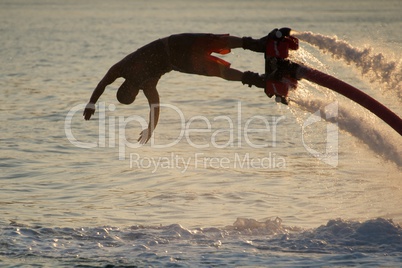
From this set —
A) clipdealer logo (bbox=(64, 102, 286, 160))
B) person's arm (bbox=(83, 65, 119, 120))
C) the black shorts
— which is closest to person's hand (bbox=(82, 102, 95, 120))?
person's arm (bbox=(83, 65, 119, 120))

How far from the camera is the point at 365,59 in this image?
14250mm

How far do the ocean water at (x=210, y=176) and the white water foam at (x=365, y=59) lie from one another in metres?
0.02

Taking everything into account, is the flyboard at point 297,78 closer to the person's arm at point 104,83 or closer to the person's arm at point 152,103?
the person's arm at point 152,103

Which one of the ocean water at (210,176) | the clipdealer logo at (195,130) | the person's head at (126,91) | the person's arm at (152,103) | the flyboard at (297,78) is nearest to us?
the ocean water at (210,176)

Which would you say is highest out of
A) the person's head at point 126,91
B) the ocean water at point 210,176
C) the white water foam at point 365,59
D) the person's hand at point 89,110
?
the white water foam at point 365,59

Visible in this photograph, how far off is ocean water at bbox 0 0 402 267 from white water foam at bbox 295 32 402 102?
2cm

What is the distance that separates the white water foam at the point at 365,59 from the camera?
552 inches

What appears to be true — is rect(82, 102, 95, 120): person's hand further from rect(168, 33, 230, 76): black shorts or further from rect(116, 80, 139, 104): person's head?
rect(168, 33, 230, 76): black shorts

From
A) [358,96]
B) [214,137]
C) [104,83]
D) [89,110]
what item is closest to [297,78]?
[358,96]

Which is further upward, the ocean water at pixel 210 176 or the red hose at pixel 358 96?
the red hose at pixel 358 96

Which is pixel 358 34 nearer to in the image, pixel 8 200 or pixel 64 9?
pixel 8 200

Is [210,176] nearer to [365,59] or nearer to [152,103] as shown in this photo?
[152,103]

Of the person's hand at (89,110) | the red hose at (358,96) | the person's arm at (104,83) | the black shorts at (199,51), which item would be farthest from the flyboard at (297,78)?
the person's hand at (89,110)

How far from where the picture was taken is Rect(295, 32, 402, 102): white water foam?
1402 cm
